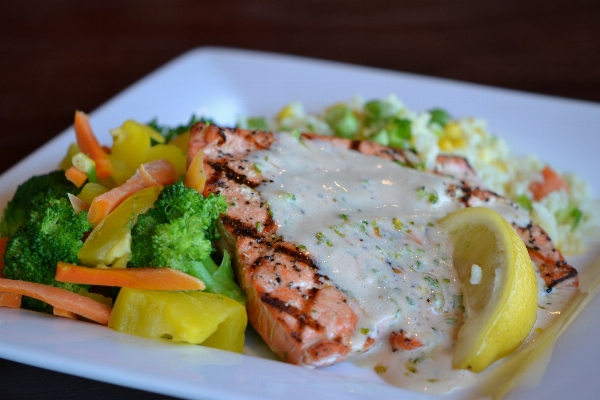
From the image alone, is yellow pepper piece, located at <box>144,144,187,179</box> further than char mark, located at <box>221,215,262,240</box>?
Yes

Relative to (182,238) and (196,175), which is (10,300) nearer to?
(182,238)

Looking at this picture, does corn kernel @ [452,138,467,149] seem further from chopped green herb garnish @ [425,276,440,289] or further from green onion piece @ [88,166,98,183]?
green onion piece @ [88,166,98,183]

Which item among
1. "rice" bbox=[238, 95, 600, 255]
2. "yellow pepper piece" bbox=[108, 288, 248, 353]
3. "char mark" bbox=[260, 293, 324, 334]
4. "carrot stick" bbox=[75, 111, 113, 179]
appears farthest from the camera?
"rice" bbox=[238, 95, 600, 255]

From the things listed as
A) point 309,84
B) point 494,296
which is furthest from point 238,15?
point 494,296

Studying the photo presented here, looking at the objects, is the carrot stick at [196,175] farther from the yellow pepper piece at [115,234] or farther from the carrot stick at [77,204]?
the carrot stick at [77,204]

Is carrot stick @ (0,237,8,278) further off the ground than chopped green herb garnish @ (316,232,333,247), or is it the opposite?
chopped green herb garnish @ (316,232,333,247)

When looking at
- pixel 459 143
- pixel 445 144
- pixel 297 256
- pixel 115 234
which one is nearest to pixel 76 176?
pixel 115 234

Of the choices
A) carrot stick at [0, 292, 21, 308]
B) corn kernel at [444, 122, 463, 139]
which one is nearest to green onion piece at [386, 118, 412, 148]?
corn kernel at [444, 122, 463, 139]

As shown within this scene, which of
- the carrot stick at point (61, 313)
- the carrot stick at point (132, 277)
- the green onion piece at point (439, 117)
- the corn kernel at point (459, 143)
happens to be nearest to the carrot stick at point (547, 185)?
the corn kernel at point (459, 143)
